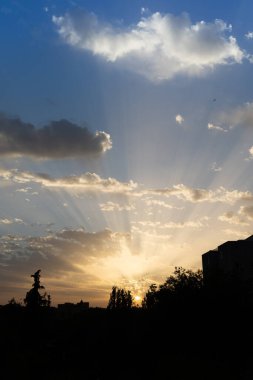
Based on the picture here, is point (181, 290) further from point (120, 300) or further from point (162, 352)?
point (120, 300)

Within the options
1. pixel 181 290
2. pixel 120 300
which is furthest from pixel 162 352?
pixel 120 300

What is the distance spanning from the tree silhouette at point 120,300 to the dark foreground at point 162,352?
1238cm

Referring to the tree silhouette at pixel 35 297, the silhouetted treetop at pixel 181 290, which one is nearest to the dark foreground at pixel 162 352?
the silhouetted treetop at pixel 181 290

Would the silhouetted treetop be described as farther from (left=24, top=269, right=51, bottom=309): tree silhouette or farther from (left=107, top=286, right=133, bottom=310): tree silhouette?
(left=24, top=269, right=51, bottom=309): tree silhouette

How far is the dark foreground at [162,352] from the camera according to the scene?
2902 centimetres

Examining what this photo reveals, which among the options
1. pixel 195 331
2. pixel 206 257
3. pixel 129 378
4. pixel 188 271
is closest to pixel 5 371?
pixel 129 378

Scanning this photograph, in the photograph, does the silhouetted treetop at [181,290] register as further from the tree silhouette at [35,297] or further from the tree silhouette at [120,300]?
the tree silhouette at [35,297]

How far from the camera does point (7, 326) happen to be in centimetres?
6662

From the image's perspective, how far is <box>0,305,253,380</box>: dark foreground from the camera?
29016mm

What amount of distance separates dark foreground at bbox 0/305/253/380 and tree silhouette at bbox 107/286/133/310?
487 inches

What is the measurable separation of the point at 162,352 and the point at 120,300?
84.1ft

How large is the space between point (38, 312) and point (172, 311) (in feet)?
109

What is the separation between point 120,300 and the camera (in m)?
61.9

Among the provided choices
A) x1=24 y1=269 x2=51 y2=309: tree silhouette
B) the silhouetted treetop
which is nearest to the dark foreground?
the silhouetted treetop
